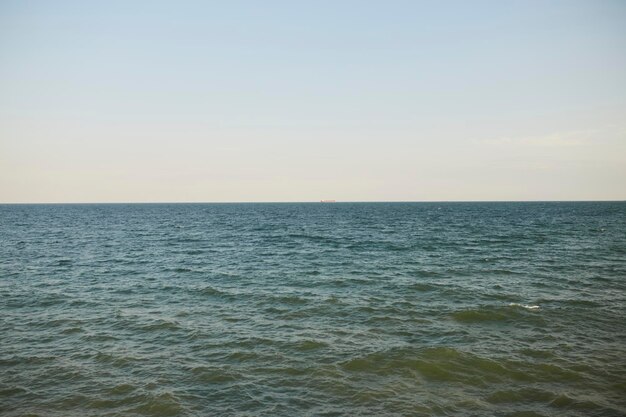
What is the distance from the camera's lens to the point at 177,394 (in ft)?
37.9

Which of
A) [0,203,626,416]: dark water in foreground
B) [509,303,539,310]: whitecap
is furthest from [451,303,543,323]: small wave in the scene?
[0,203,626,416]: dark water in foreground

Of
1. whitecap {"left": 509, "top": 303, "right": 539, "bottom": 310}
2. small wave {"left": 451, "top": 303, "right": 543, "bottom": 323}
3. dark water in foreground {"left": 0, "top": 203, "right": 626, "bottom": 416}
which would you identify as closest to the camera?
dark water in foreground {"left": 0, "top": 203, "right": 626, "bottom": 416}

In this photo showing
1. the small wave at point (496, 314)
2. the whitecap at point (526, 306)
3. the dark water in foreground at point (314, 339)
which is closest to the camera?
the dark water in foreground at point (314, 339)

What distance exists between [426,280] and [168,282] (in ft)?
60.3

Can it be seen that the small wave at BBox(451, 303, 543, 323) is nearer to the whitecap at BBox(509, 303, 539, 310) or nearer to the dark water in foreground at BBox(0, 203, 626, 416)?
the whitecap at BBox(509, 303, 539, 310)

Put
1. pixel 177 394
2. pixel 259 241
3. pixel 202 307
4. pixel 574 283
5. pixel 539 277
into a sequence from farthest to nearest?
pixel 259 241, pixel 539 277, pixel 574 283, pixel 202 307, pixel 177 394

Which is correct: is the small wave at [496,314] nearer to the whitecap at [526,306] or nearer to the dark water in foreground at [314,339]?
the whitecap at [526,306]

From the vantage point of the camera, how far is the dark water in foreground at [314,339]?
1127 cm

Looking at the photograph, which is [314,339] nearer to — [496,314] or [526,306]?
[496,314]

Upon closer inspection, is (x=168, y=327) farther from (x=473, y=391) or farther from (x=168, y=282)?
(x=473, y=391)

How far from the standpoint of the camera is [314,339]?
52.0 ft

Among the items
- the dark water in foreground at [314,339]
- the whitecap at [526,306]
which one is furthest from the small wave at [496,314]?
the dark water in foreground at [314,339]

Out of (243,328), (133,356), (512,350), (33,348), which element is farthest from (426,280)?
(33,348)

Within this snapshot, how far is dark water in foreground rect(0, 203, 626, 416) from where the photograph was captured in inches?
444
